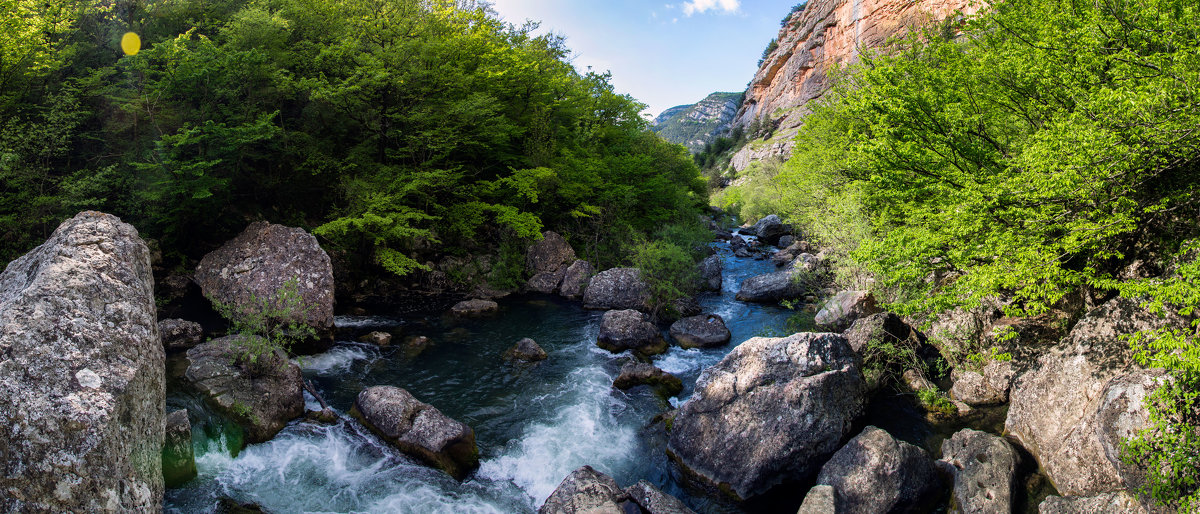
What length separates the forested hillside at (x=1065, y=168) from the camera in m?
6.61

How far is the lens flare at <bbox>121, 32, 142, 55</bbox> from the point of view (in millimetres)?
18031

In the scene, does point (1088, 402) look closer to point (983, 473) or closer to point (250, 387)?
point (983, 473)

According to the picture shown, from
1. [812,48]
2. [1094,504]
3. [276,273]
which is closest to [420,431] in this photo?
[276,273]

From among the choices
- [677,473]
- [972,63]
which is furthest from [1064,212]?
[677,473]

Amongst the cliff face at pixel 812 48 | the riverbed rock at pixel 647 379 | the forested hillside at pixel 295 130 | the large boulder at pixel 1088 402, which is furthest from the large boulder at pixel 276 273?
the cliff face at pixel 812 48

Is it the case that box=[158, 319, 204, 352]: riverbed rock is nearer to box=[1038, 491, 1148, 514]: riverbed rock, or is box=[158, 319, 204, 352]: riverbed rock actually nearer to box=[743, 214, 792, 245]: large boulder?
box=[1038, 491, 1148, 514]: riverbed rock

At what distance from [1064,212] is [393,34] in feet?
76.4

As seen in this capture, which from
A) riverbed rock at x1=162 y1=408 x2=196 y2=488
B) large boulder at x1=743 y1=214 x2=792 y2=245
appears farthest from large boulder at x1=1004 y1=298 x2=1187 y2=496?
large boulder at x1=743 y1=214 x2=792 y2=245

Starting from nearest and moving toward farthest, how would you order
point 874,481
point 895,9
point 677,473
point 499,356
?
1. point 874,481
2. point 677,473
3. point 499,356
4. point 895,9

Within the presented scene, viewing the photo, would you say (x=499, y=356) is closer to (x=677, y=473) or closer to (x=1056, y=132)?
(x=677, y=473)

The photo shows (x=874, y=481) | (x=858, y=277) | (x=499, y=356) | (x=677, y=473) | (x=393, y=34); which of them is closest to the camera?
(x=874, y=481)

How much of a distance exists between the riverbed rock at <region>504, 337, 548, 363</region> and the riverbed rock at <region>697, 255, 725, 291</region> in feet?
33.8

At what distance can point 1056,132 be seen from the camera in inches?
317

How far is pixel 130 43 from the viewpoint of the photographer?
1816 cm
